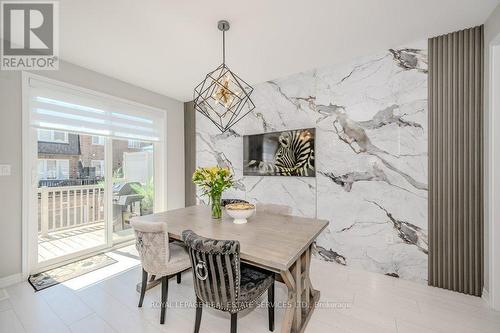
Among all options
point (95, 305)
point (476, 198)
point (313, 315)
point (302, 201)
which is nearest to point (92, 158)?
point (95, 305)

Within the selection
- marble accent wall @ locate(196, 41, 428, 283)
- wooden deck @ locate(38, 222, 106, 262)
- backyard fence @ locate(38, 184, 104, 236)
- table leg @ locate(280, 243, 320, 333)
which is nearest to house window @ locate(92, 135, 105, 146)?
backyard fence @ locate(38, 184, 104, 236)

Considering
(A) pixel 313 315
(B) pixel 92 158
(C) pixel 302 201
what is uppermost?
(B) pixel 92 158

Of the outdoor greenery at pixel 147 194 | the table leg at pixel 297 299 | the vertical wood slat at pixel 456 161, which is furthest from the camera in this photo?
the outdoor greenery at pixel 147 194

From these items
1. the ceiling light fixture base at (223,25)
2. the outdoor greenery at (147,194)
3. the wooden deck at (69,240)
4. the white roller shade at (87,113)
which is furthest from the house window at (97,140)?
the ceiling light fixture base at (223,25)

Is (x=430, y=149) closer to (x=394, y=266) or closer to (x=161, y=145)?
(x=394, y=266)

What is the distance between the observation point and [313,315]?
2.01 meters

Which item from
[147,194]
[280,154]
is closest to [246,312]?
[280,154]

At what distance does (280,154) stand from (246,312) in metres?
2.11

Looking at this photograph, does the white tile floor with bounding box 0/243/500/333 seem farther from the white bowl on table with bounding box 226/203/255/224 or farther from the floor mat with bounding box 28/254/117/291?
the white bowl on table with bounding box 226/203/255/224

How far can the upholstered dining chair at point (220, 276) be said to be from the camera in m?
1.43

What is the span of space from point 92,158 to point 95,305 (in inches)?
85.5

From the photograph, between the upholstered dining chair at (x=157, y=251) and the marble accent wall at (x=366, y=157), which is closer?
the upholstered dining chair at (x=157, y=251)

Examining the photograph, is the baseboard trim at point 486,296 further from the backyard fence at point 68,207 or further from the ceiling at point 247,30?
the backyard fence at point 68,207

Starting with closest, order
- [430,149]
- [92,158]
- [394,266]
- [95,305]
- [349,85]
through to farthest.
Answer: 1. [95,305]
2. [430,149]
3. [394,266]
4. [349,85]
5. [92,158]
